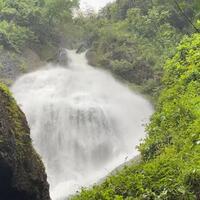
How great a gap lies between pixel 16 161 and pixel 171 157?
11.2 ft

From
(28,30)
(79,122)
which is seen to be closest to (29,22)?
(28,30)

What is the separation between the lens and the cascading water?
24.0 m

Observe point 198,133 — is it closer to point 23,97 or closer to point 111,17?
point 23,97

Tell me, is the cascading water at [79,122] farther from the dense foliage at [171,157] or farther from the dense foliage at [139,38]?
the dense foliage at [171,157]

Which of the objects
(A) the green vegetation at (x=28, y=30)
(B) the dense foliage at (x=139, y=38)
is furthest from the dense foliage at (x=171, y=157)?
(A) the green vegetation at (x=28, y=30)

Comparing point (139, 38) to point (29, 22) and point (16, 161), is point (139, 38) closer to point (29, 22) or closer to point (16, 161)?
point (29, 22)

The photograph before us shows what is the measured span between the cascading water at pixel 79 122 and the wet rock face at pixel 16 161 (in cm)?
889

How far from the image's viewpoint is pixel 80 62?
1519 inches

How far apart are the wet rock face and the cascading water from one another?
8.89 m

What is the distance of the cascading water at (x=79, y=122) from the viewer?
78.7 ft

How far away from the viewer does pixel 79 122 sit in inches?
1074

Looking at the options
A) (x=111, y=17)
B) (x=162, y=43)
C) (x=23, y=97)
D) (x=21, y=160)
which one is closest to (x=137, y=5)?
(x=111, y=17)

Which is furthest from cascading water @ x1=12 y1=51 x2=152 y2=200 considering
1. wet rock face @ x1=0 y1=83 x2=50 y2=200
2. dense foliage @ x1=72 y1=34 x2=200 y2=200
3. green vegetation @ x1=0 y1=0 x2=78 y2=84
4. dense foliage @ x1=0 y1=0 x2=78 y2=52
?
wet rock face @ x1=0 y1=83 x2=50 y2=200

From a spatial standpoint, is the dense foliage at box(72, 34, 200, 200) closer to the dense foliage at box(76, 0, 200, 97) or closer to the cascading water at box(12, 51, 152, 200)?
the cascading water at box(12, 51, 152, 200)
